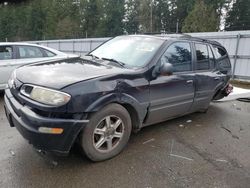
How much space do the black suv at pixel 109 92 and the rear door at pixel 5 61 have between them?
2819 mm

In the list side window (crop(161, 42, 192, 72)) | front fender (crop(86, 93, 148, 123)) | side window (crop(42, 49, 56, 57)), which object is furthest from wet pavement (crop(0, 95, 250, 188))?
side window (crop(42, 49, 56, 57))

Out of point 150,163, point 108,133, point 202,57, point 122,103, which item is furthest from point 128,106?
point 202,57

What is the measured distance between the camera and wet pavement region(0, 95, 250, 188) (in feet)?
9.47

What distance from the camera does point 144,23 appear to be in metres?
52.7

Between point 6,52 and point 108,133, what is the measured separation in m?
4.34

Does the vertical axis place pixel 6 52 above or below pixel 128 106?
above

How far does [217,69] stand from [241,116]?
3.95ft

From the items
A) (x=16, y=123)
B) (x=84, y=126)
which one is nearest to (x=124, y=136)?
(x=84, y=126)

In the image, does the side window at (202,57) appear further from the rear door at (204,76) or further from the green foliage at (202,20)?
the green foliage at (202,20)

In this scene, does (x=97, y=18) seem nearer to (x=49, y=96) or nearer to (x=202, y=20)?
(x=202, y=20)

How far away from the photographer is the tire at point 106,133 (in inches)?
121

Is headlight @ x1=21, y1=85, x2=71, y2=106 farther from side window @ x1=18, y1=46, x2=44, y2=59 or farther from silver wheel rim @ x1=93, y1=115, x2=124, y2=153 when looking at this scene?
side window @ x1=18, y1=46, x2=44, y2=59

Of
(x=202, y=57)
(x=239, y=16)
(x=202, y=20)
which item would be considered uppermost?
(x=239, y=16)

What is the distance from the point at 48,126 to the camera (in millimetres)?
2744
